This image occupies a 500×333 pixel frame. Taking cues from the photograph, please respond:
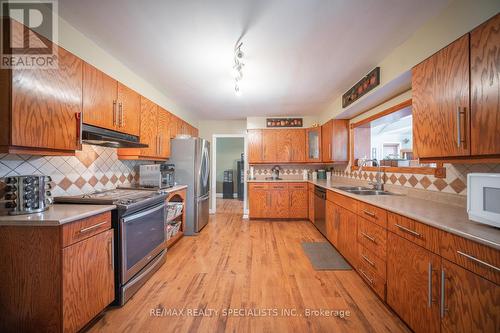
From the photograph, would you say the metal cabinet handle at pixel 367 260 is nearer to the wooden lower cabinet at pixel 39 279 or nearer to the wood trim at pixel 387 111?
the wood trim at pixel 387 111

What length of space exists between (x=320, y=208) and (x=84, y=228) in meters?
3.10

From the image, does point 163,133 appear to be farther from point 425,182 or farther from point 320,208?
point 425,182

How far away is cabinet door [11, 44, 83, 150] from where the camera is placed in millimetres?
1199

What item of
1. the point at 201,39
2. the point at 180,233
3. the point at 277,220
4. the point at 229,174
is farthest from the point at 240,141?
the point at 201,39

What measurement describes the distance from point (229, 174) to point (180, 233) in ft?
14.2

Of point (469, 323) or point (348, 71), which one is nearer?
point (469, 323)

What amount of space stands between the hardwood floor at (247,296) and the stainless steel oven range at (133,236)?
14 cm

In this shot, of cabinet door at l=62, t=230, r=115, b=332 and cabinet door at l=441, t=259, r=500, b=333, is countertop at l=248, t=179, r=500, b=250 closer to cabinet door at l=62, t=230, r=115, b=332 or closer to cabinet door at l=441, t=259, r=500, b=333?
cabinet door at l=441, t=259, r=500, b=333

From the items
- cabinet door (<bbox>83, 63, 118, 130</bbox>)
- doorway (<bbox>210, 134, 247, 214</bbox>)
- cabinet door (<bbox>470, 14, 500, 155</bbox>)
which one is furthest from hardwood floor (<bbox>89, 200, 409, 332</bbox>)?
doorway (<bbox>210, 134, 247, 214</bbox>)

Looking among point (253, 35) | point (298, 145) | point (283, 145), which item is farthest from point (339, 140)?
point (253, 35)

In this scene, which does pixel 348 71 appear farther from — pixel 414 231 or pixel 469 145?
pixel 414 231

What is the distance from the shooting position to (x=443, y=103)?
1.33 m

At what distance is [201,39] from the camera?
5.89ft

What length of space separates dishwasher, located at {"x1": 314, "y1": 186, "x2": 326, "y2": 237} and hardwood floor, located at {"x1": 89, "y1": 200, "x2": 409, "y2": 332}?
71 centimetres
